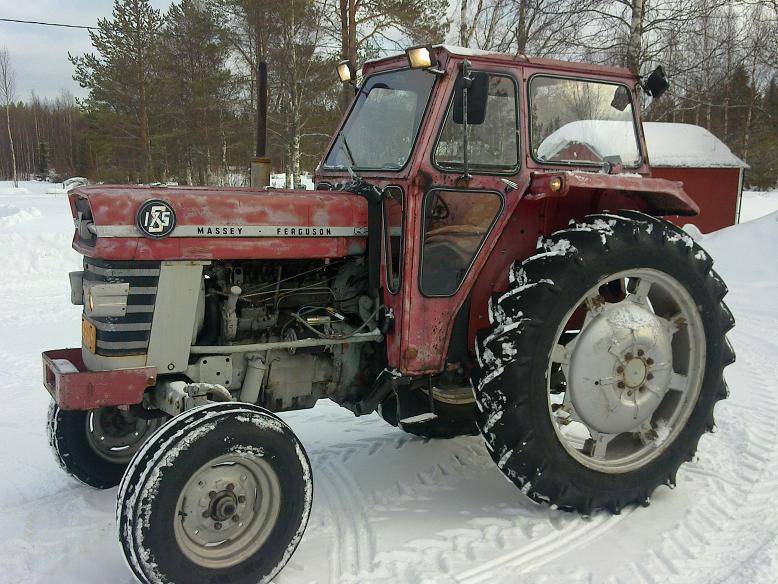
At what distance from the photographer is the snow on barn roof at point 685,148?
17.7 m

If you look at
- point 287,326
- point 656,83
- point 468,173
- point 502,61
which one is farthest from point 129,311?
point 656,83

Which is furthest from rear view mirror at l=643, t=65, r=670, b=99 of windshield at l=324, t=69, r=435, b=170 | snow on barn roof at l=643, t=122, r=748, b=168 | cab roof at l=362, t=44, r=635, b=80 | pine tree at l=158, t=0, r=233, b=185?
pine tree at l=158, t=0, r=233, b=185

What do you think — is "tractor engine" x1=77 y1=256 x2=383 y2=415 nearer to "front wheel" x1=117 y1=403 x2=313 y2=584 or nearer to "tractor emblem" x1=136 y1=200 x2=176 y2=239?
"tractor emblem" x1=136 y1=200 x2=176 y2=239

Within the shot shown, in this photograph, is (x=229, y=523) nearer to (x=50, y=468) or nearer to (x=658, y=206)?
(x=50, y=468)

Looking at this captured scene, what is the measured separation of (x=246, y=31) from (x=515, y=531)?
19.7m

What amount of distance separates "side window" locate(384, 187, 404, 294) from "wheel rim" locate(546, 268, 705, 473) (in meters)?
0.91

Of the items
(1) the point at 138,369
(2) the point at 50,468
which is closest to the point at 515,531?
(1) the point at 138,369

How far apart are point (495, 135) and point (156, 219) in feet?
5.86

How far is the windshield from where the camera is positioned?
3.56 meters

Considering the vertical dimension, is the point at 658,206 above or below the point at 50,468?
above

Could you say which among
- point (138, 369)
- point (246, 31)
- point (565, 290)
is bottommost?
point (138, 369)

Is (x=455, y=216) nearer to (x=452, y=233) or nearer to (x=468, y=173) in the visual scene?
(x=452, y=233)

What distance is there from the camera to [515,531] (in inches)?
132

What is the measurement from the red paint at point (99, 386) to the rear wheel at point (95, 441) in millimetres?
732
